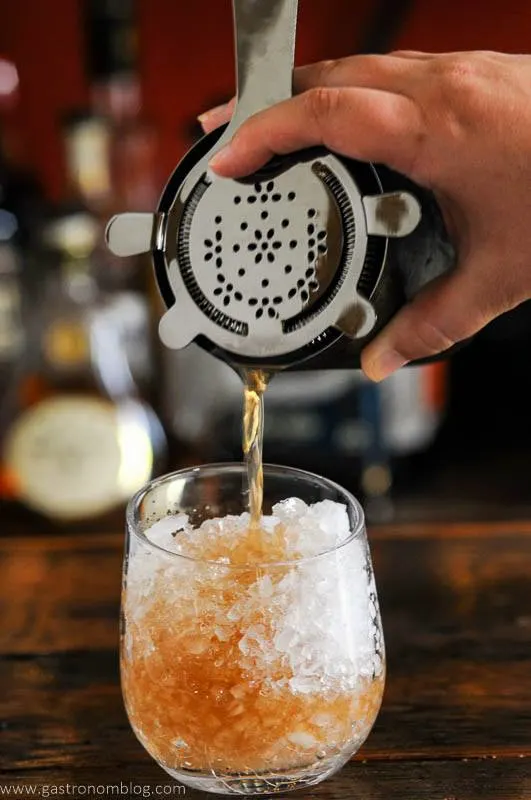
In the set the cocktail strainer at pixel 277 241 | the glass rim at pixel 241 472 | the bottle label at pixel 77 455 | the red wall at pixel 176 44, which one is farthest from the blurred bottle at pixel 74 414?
the cocktail strainer at pixel 277 241

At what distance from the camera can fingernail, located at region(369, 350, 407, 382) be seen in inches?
27.1

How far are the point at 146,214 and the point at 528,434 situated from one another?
49.6 inches

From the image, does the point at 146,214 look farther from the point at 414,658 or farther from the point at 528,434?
the point at 528,434

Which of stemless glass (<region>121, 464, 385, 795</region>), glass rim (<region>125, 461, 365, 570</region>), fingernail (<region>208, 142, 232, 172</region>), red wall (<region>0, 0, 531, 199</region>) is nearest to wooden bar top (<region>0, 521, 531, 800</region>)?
stemless glass (<region>121, 464, 385, 795</region>)

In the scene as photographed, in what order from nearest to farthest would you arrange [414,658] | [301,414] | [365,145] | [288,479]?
[365,145], [288,479], [414,658], [301,414]

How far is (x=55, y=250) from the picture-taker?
1.40 m

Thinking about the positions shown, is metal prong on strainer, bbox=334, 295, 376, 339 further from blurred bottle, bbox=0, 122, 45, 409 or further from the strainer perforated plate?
blurred bottle, bbox=0, 122, 45, 409

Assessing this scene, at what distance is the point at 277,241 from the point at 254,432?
0.15 meters

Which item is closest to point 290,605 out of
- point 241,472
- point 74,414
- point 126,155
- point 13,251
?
point 241,472

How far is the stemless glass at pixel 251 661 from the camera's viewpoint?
656 mm

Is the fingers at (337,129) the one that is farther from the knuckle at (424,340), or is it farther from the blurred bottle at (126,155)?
the blurred bottle at (126,155)

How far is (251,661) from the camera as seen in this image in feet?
2.15

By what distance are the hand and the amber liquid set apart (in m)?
0.08

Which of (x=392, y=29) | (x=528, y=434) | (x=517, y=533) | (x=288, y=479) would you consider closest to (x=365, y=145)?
(x=288, y=479)
